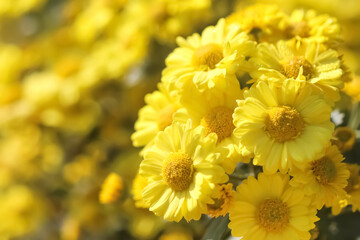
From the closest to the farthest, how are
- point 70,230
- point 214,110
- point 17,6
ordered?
point 214,110 < point 70,230 < point 17,6

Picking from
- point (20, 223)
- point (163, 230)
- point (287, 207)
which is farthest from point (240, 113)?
point (20, 223)

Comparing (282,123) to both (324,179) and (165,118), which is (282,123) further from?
(165,118)

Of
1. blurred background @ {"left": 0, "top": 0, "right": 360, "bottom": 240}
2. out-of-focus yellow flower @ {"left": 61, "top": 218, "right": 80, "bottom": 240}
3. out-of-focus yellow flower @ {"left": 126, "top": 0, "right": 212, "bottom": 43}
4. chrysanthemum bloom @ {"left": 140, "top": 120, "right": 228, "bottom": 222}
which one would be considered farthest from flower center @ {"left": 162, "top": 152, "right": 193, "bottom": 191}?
out-of-focus yellow flower @ {"left": 61, "top": 218, "right": 80, "bottom": 240}

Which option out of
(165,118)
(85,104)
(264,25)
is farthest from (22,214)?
(264,25)

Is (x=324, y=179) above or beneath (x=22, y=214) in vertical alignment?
beneath

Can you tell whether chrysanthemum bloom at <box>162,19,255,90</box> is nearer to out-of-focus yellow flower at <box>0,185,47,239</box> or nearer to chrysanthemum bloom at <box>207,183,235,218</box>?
chrysanthemum bloom at <box>207,183,235,218</box>

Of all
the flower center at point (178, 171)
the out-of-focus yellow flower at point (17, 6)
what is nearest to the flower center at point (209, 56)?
the flower center at point (178, 171)
